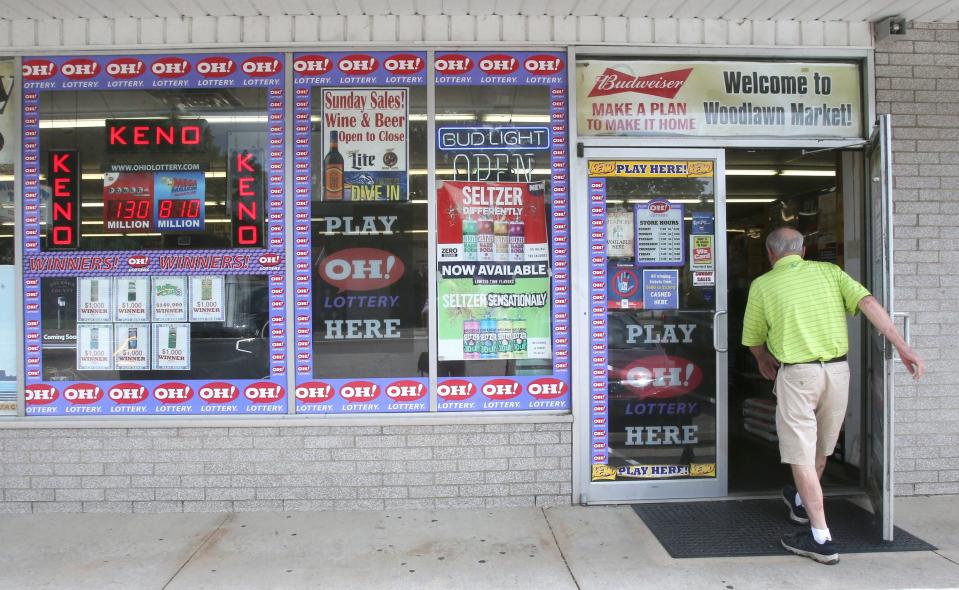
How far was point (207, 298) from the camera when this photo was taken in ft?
16.2

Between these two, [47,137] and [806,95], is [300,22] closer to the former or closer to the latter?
[47,137]

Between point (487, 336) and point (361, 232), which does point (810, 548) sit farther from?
point (361, 232)

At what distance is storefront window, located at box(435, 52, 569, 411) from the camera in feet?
16.3

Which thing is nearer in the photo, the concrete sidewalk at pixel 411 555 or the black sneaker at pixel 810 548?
the concrete sidewalk at pixel 411 555

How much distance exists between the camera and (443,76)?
4.98 m

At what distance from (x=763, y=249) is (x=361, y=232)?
5.01 metres

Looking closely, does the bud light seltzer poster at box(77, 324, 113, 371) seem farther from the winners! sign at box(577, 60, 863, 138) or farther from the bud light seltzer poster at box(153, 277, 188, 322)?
the winners! sign at box(577, 60, 863, 138)

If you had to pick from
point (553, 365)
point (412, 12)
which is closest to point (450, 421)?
point (553, 365)

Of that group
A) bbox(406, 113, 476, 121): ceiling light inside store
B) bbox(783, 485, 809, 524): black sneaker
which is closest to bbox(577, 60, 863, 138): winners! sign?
bbox(406, 113, 476, 121): ceiling light inside store

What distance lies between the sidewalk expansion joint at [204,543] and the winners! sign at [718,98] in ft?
12.3

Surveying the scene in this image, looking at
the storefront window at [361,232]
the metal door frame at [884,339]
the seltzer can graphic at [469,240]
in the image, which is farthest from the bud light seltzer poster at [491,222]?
the metal door frame at [884,339]

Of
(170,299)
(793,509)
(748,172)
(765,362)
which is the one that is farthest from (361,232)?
(748,172)

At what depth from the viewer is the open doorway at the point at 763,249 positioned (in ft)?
17.8

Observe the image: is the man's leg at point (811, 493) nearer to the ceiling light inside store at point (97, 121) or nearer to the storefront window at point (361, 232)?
the storefront window at point (361, 232)
